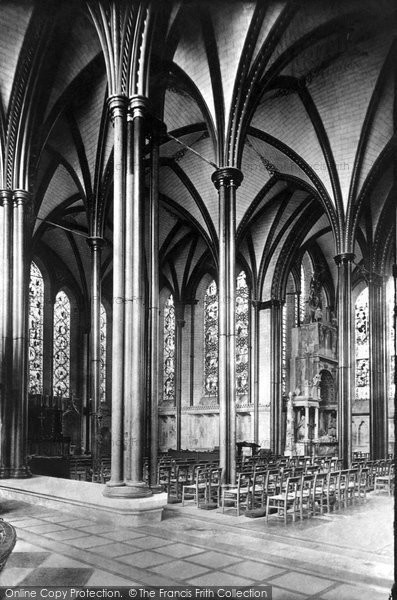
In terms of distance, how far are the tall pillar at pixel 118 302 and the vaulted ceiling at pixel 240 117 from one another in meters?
1.89

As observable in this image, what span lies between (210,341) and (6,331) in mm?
19492

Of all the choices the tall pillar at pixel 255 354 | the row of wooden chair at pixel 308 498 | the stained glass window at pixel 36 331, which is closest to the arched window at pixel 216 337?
the tall pillar at pixel 255 354

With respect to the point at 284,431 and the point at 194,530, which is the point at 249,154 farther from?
the point at 194,530

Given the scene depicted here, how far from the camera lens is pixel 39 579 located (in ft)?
22.9

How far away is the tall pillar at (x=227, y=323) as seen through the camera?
51.4 feet

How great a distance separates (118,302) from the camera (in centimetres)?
1189

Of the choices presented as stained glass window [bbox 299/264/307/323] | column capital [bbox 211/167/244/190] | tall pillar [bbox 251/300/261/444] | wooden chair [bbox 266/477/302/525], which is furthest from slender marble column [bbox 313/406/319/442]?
wooden chair [bbox 266/477/302/525]

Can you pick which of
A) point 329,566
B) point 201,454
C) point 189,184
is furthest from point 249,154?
point 329,566

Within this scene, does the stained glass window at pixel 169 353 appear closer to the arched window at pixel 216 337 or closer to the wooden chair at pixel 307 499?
the arched window at pixel 216 337

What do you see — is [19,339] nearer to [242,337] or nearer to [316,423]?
[242,337]

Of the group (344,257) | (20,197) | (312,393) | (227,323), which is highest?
(20,197)

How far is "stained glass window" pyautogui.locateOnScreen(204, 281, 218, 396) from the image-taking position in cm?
3481

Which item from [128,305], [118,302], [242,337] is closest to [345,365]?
[242,337]

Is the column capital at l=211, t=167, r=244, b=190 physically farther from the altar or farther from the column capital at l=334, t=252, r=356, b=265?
the altar
